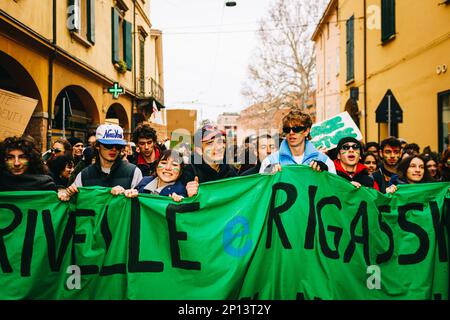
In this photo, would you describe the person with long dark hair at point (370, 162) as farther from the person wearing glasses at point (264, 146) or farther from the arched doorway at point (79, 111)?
the arched doorway at point (79, 111)

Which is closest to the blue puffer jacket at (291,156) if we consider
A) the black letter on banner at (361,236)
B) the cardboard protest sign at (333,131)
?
the black letter on banner at (361,236)

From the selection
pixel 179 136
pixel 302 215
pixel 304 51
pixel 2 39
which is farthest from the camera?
pixel 304 51

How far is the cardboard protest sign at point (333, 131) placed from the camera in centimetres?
695

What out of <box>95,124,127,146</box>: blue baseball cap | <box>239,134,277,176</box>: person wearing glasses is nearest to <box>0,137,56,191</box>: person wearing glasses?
<box>95,124,127,146</box>: blue baseball cap

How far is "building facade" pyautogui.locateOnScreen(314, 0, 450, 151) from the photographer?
10.7m

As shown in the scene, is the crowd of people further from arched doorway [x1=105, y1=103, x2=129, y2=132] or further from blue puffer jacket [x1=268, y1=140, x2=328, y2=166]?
arched doorway [x1=105, y1=103, x2=129, y2=132]

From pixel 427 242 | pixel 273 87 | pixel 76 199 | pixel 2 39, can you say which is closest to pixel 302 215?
pixel 427 242

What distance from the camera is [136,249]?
3771 millimetres

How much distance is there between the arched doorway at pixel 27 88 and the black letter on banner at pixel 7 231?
7.17 metres
